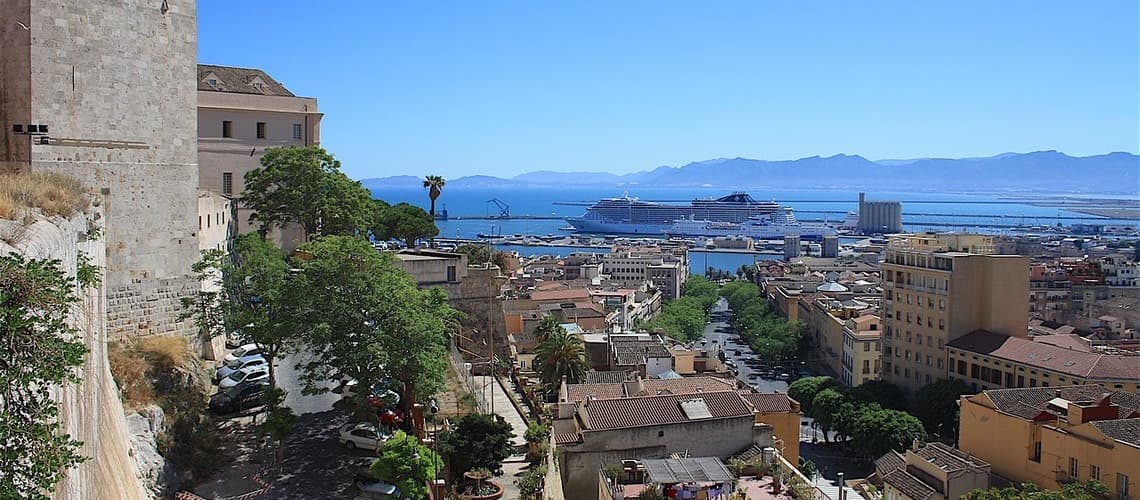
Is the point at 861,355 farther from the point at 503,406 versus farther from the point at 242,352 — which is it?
the point at 242,352

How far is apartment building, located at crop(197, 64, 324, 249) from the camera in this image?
26172 millimetres

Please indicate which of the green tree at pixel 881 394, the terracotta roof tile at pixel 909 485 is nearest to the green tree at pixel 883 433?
the green tree at pixel 881 394

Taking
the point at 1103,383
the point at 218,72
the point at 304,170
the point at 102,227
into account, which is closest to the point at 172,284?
the point at 102,227

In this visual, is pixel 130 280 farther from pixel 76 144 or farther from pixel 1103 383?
pixel 1103 383

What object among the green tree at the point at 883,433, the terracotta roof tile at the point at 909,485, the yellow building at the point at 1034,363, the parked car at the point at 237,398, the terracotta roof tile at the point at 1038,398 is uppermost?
the parked car at the point at 237,398

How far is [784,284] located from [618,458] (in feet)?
192

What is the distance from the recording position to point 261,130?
89.5 feet

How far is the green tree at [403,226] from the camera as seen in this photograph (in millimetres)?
30109

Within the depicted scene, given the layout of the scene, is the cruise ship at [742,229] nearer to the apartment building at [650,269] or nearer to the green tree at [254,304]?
the apartment building at [650,269]

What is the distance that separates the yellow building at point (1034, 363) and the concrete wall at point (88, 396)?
31976 mm

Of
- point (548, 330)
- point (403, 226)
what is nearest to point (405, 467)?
point (548, 330)

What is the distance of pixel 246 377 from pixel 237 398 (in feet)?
1.20

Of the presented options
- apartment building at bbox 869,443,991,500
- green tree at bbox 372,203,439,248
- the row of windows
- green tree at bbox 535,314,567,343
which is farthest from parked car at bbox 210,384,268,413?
apartment building at bbox 869,443,991,500

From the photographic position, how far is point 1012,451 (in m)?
26.5
